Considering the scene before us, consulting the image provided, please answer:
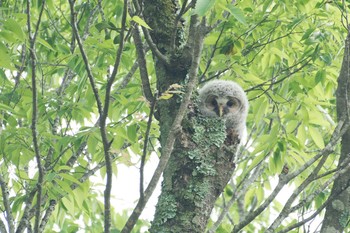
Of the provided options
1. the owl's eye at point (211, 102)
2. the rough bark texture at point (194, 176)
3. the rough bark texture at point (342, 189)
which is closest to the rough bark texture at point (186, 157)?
the rough bark texture at point (194, 176)

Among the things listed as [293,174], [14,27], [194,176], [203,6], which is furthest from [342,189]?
[14,27]

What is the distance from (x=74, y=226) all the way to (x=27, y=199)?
1295 millimetres

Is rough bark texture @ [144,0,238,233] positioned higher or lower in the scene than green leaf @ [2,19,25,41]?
lower

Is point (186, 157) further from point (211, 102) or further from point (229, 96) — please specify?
point (229, 96)

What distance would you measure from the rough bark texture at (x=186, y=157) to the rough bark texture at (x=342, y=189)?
0.76 m

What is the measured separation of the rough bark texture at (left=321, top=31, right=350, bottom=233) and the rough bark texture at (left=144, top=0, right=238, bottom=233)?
762mm

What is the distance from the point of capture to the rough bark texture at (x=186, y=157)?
3.65 m

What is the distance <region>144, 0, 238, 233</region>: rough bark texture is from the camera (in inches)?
144

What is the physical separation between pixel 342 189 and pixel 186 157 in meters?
1.03

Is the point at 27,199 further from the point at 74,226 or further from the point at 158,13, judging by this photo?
the point at 158,13

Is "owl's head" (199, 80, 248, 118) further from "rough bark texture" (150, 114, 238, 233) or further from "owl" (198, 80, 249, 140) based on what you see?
"rough bark texture" (150, 114, 238, 233)

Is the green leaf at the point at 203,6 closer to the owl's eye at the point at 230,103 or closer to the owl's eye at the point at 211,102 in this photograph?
the owl's eye at the point at 211,102

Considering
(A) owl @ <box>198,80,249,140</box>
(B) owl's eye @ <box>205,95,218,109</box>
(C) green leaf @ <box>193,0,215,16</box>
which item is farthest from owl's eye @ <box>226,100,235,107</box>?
(C) green leaf @ <box>193,0,215,16</box>

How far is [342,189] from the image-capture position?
13.3 feet
